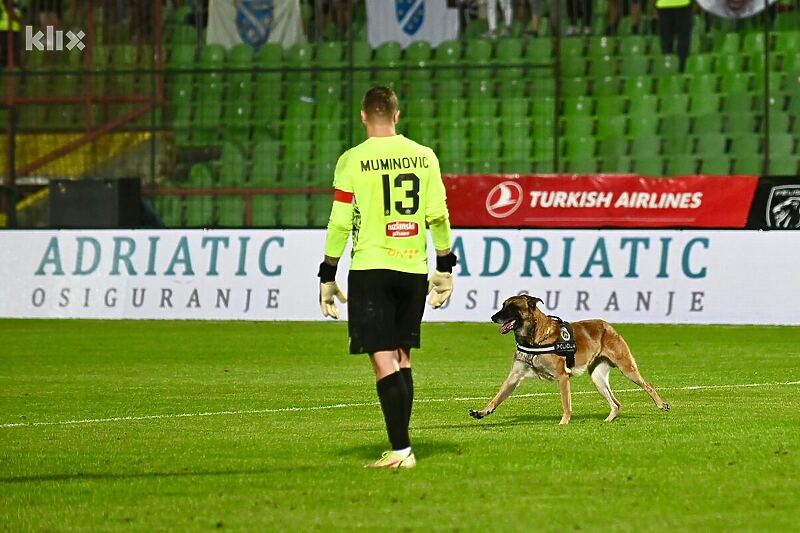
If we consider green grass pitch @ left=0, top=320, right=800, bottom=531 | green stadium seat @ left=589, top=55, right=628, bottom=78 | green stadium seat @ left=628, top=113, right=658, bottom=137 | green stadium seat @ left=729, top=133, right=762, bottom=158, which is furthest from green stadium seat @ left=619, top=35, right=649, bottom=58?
green grass pitch @ left=0, top=320, right=800, bottom=531

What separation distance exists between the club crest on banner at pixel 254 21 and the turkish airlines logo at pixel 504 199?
9.59m

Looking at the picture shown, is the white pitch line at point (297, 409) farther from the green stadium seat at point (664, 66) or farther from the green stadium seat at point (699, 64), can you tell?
the green stadium seat at point (699, 64)

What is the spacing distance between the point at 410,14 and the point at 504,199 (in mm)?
8098

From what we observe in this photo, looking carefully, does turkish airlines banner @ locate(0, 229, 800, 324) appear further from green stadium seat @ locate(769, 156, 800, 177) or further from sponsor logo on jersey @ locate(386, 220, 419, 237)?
sponsor logo on jersey @ locate(386, 220, 419, 237)

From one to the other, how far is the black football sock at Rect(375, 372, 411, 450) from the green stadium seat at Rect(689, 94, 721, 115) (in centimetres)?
2376

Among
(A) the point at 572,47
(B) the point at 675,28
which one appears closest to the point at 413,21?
(A) the point at 572,47

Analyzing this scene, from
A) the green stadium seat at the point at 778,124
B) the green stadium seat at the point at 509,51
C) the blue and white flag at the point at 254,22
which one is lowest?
the green stadium seat at the point at 778,124

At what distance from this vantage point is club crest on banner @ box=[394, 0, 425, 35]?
33469 mm

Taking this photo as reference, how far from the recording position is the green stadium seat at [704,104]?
106 feet

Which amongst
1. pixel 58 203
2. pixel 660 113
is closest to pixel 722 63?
pixel 660 113

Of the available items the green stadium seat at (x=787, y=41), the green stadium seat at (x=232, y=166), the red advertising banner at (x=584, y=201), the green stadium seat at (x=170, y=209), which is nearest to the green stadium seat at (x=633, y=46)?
the green stadium seat at (x=787, y=41)

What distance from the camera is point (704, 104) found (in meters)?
32.3

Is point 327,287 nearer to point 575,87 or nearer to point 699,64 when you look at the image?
point 575,87

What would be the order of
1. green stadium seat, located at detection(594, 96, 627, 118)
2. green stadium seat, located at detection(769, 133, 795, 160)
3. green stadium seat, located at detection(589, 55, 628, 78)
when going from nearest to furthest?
1. green stadium seat, located at detection(769, 133, 795, 160)
2. green stadium seat, located at detection(594, 96, 627, 118)
3. green stadium seat, located at detection(589, 55, 628, 78)
